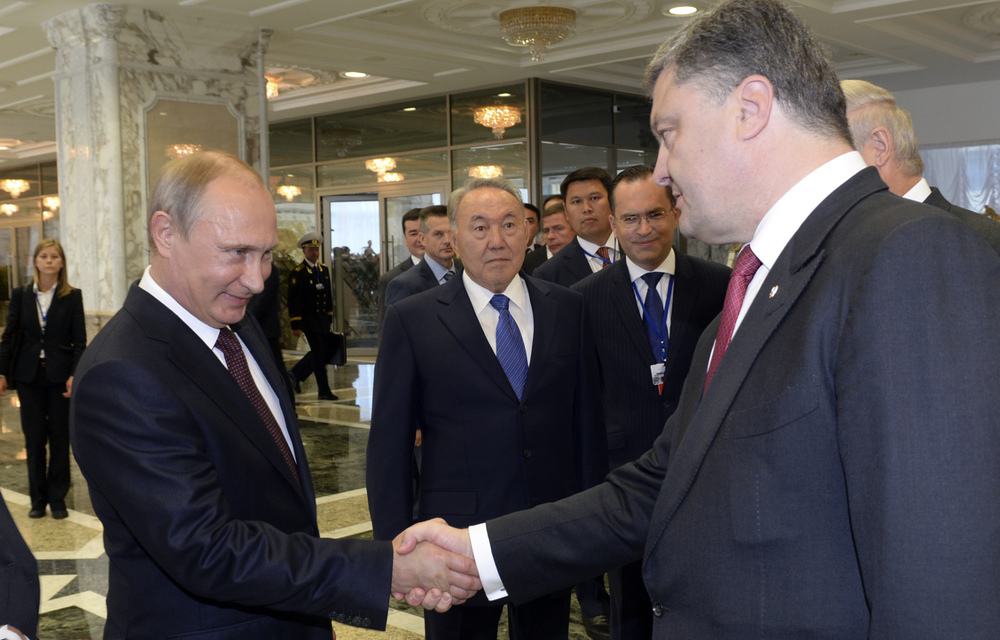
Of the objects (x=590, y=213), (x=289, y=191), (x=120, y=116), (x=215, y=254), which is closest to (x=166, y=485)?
(x=215, y=254)

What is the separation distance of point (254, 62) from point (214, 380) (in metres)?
7.84

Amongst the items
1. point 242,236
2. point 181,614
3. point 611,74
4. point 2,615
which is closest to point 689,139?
point 242,236

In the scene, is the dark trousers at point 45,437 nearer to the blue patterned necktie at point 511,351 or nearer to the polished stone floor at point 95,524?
the polished stone floor at point 95,524

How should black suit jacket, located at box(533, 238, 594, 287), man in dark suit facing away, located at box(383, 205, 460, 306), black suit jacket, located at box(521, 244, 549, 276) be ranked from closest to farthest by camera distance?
black suit jacket, located at box(533, 238, 594, 287) < man in dark suit facing away, located at box(383, 205, 460, 306) < black suit jacket, located at box(521, 244, 549, 276)

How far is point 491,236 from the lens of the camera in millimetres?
2836

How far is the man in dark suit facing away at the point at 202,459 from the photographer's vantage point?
1595 mm

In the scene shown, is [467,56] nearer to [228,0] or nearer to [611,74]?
[611,74]

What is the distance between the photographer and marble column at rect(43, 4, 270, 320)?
25.8ft

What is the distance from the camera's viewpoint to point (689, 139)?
1.39 metres

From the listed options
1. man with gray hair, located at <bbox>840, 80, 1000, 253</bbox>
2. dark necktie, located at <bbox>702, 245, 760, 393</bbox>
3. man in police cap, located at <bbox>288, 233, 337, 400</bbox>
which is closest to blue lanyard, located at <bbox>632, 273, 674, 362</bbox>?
man with gray hair, located at <bbox>840, 80, 1000, 253</bbox>

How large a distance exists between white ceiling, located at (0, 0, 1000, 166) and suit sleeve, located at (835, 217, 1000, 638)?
24.4 ft

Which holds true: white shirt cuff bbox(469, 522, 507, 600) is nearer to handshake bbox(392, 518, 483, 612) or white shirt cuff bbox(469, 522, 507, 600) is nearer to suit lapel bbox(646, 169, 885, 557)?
handshake bbox(392, 518, 483, 612)

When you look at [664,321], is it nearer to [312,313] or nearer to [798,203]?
[798,203]

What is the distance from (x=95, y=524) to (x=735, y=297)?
16.6 feet
